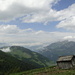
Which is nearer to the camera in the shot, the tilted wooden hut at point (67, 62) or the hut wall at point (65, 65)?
the tilted wooden hut at point (67, 62)

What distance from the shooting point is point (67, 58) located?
71938 mm

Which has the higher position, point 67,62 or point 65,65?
point 67,62

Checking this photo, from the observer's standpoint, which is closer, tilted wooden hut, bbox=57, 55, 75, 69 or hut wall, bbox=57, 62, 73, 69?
tilted wooden hut, bbox=57, 55, 75, 69

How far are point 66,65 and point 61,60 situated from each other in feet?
12.2

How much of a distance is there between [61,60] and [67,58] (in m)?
3.49

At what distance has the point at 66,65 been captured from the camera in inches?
2817

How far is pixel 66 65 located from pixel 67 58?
133 inches

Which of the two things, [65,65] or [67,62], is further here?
[65,65]

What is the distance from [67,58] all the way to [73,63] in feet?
11.9

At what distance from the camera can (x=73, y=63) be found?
7119cm

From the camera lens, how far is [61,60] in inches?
2911
